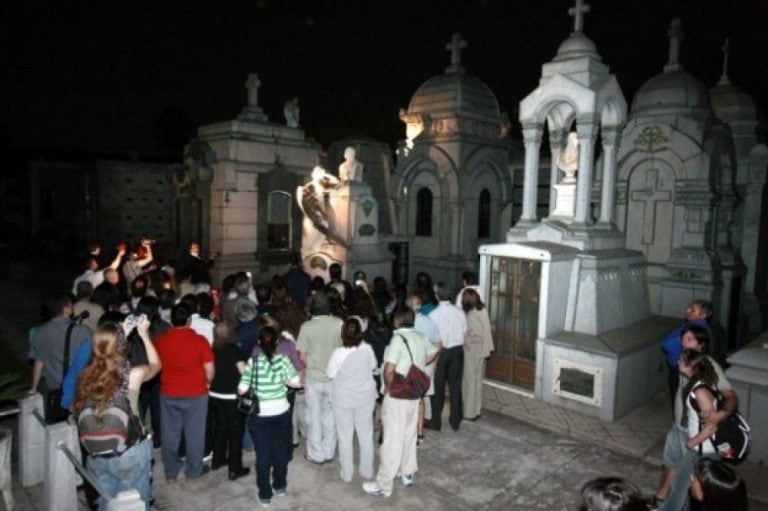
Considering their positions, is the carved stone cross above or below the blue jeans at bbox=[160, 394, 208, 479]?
above

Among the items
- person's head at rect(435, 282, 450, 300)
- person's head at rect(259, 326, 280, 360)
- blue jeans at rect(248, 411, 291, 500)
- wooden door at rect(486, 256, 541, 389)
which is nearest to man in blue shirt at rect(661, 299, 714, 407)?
wooden door at rect(486, 256, 541, 389)

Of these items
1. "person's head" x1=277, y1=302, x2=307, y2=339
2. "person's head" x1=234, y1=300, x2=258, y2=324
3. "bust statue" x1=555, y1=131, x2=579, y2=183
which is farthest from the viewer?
"bust statue" x1=555, y1=131, x2=579, y2=183

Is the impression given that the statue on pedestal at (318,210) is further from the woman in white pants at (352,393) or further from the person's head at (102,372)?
the person's head at (102,372)

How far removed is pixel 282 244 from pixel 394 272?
410 centimetres

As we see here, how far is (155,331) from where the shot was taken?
6332 millimetres

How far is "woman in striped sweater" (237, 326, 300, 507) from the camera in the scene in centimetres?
539

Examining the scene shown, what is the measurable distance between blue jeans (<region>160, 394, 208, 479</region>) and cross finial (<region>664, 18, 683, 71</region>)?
14709mm

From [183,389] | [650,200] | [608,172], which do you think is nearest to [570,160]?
[608,172]

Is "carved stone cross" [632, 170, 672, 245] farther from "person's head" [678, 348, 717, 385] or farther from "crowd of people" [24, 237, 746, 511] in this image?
"person's head" [678, 348, 717, 385]

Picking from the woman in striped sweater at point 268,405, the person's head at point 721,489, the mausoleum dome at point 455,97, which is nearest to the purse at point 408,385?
the woman in striped sweater at point 268,405

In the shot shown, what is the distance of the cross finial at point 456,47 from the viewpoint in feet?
63.0

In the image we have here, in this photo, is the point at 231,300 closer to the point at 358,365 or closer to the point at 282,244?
the point at 358,365

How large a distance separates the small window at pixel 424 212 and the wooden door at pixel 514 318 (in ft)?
31.6

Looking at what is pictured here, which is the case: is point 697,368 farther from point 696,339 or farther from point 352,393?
point 352,393
